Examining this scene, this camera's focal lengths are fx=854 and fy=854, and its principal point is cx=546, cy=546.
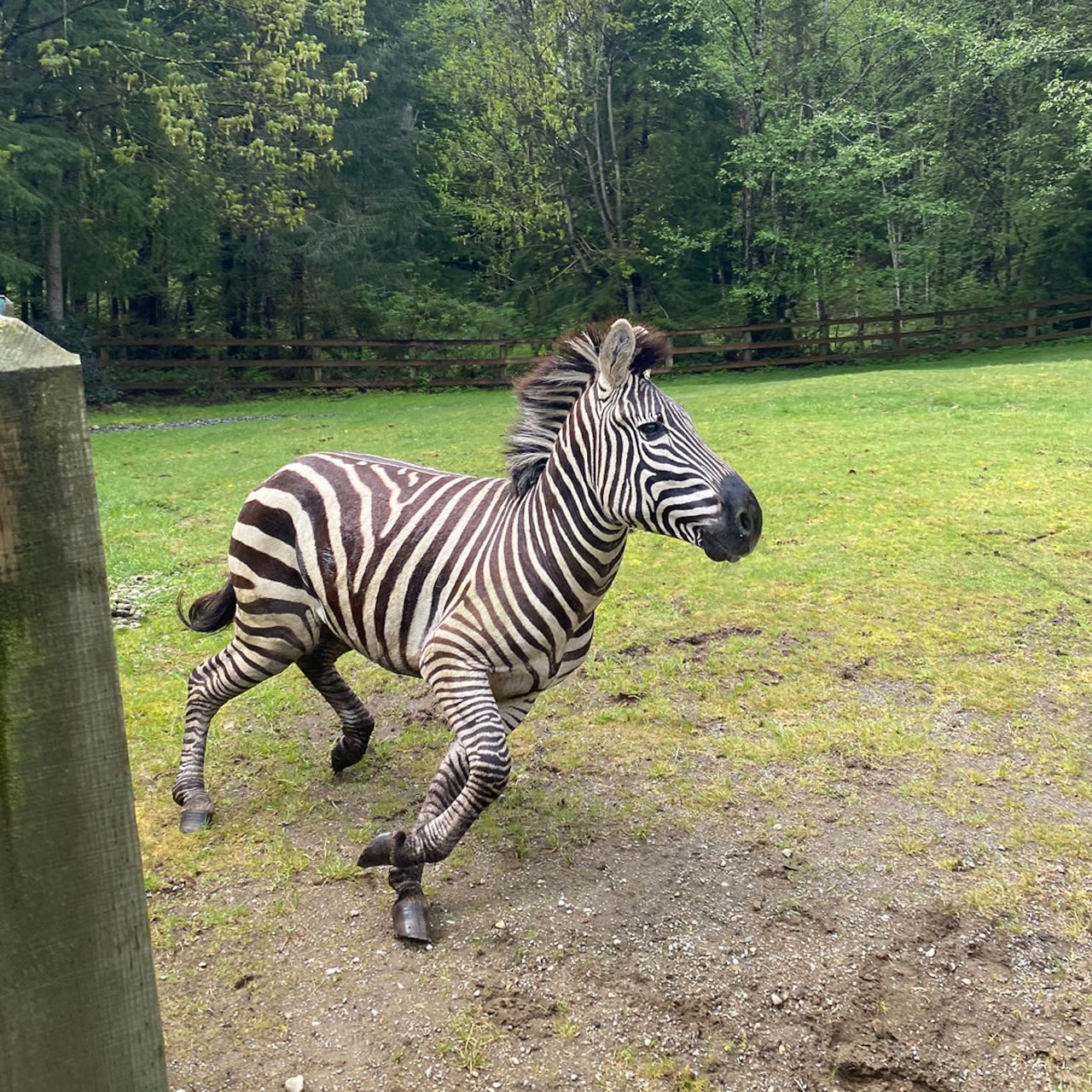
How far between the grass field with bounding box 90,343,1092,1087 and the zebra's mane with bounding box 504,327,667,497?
178cm

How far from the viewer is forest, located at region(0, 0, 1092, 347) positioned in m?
25.8

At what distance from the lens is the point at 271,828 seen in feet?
13.9

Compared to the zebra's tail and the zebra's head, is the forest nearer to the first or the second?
the zebra's tail

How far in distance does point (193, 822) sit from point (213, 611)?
1086mm

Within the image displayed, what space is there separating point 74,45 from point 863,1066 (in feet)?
78.2

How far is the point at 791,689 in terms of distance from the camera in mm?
5691

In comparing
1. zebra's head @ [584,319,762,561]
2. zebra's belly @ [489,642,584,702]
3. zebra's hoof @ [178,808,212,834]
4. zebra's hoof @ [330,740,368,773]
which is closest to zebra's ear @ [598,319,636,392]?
zebra's head @ [584,319,762,561]

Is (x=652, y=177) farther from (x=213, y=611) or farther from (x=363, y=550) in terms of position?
(x=363, y=550)

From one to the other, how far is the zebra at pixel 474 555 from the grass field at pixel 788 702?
672 millimetres

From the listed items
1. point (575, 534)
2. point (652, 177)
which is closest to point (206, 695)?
point (575, 534)

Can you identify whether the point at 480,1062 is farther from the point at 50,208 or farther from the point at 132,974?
the point at 50,208

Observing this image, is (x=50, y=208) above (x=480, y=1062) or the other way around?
above

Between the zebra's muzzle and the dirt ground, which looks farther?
the zebra's muzzle

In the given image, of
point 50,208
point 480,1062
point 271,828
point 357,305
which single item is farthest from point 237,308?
point 480,1062
